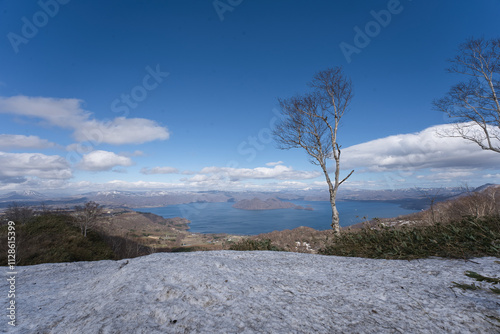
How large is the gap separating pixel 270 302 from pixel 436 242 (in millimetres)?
3593

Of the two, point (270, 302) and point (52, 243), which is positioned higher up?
point (270, 302)

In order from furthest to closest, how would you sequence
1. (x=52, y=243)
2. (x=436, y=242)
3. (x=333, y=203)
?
1. (x=52, y=243)
2. (x=333, y=203)
3. (x=436, y=242)

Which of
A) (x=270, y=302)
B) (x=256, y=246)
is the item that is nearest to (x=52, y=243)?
(x=256, y=246)

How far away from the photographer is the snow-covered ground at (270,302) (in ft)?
5.35

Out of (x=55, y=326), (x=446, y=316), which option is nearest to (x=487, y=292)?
(x=446, y=316)


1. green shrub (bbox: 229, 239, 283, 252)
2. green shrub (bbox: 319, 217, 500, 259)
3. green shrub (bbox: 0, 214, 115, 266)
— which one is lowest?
green shrub (bbox: 0, 214, 115, 266)

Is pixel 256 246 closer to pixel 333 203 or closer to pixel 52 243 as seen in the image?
pixel 333 203

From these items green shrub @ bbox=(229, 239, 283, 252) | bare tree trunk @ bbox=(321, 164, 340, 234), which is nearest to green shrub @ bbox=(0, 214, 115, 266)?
green shrub @ bbox=(229, 239, 283, 252)

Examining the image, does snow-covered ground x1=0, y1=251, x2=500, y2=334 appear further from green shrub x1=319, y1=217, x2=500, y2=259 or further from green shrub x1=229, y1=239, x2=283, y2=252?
green shrub x1=229, y1=239, x2=283, y2=252

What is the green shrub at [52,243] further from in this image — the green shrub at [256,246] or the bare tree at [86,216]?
the green shrub at [256,246]

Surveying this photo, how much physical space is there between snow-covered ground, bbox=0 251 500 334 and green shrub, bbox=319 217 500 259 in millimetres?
274

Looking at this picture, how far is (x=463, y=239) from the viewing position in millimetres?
3742

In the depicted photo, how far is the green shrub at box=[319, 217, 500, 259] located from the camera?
11.0ft

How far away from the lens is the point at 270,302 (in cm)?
206
